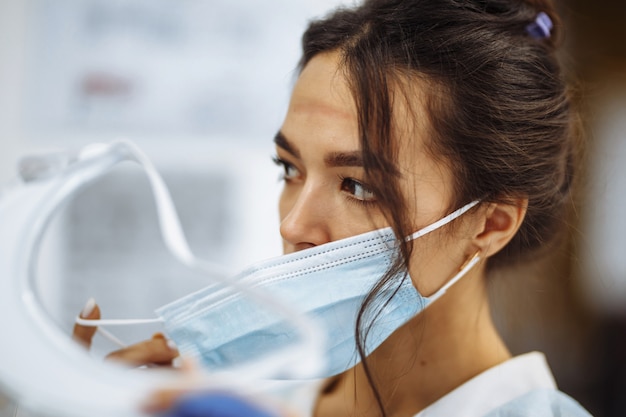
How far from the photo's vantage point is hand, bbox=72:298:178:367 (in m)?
0.76

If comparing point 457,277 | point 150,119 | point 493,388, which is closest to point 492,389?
point 493,388

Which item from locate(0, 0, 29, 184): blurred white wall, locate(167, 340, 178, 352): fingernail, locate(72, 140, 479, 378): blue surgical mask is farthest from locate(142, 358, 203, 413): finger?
locate(0, 0, 29, 184): blurred white wall

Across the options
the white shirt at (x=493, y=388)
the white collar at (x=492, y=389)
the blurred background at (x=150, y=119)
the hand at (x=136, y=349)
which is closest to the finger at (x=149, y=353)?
the hand at (x=136, y=349)

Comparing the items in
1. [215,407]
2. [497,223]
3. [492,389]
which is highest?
[215,407]

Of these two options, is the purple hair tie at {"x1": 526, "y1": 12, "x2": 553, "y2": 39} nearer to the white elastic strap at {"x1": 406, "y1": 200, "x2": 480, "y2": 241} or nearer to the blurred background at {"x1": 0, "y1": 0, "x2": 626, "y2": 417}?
the white elastic strap at {"x1": 406, "y1": 200, "x2": 480, "y2": 241}

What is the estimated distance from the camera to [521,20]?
0.97 m

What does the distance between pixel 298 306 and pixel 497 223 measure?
34 cm

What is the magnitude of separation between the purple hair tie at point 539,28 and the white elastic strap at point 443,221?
30 centimetres

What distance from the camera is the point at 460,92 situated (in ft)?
2.90

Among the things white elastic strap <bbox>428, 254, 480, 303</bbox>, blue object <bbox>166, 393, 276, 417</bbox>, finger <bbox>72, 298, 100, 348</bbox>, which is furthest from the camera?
white elastic strap <bbox>428, 254, 480, 303</bbox>

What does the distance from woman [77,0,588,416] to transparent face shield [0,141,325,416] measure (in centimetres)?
27

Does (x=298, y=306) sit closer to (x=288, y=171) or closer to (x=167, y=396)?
(x=288, y=171)

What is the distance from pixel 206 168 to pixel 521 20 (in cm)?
122

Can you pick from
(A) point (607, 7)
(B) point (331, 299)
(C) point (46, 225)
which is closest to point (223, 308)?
(B) point (331, 299)
